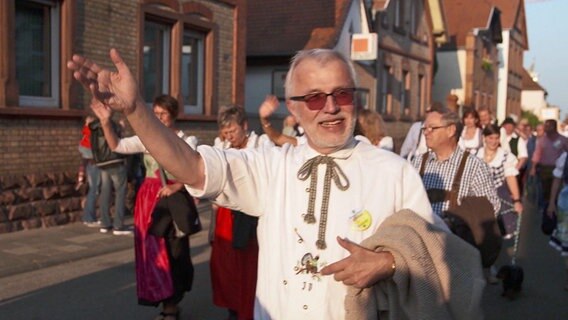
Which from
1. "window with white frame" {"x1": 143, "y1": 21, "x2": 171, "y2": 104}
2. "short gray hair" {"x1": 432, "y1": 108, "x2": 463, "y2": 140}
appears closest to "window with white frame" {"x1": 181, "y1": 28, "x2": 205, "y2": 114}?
"window with white frame" {"x1": 143, "y1": 21, "x2": 171, "y2": 104}

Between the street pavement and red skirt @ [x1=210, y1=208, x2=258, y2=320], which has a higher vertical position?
red skirt @ [x1=210, y1=208, x2=258, y2=320]

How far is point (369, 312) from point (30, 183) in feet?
28.4

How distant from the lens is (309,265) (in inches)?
90.5

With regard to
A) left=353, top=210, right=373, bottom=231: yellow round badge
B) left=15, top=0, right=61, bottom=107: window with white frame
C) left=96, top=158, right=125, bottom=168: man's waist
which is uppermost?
left=15, top=0, right=61, bottom=107: window with white frame

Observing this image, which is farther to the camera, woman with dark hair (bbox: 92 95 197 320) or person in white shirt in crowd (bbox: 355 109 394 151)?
person in white shirt in crowd (bbox: 355 109 394 151)

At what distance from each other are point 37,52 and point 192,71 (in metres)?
4.11

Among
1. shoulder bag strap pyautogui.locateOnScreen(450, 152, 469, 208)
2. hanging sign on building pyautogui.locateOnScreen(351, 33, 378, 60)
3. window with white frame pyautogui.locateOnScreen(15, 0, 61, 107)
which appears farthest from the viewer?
hanging sign on building pyautogui.locateOnScreen(351, 33, 378, 60)

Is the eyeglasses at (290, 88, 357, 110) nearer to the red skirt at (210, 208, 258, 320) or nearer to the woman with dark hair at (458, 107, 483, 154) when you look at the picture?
the red skirt at (210, 208, 258, 320)

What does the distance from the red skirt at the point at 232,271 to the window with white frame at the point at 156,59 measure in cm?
743

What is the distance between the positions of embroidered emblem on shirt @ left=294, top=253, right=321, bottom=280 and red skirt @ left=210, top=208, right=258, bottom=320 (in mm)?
3024

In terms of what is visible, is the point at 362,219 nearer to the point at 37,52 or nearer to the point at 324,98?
the point at 324,98

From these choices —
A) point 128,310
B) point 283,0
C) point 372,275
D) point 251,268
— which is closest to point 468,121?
point 251,268

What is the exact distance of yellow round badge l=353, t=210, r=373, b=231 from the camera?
2.29 metres

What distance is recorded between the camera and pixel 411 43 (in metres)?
27.3
